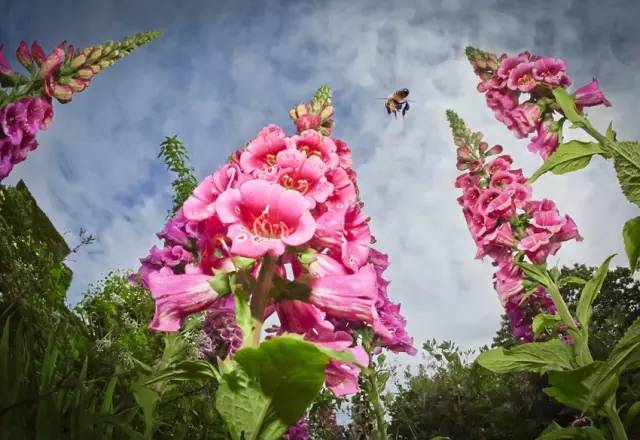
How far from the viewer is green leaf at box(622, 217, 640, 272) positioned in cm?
144

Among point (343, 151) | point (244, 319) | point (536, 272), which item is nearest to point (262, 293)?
point (244, 319)

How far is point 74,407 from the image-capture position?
1867 millimetres

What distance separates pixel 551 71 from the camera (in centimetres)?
308

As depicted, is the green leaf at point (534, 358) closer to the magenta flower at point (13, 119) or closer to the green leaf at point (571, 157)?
the green leaf at point (571, 157)

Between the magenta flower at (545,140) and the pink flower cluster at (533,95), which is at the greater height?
the pink flower cluster at (533,95)

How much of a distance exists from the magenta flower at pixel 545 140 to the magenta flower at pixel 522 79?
26 cm

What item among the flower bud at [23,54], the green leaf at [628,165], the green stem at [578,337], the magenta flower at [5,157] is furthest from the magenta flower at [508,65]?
the magenta flower at [5,157]

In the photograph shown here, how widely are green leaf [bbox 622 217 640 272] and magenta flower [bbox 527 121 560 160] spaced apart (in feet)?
5.56

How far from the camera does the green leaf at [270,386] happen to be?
0.85 metres

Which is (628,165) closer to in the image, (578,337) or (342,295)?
(578,337)

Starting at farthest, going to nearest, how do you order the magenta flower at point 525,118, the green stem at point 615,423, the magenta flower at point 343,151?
the magenta flower at point 525,118, the green stem at point 615,423, the magenta flower at point 343,151

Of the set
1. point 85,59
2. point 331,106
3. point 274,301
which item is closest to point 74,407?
point 274,301

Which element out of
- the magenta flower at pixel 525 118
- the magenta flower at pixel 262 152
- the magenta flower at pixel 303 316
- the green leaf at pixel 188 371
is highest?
the magenta flower at pixel 525 118

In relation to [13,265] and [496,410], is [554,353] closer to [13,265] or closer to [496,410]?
[13,265]
